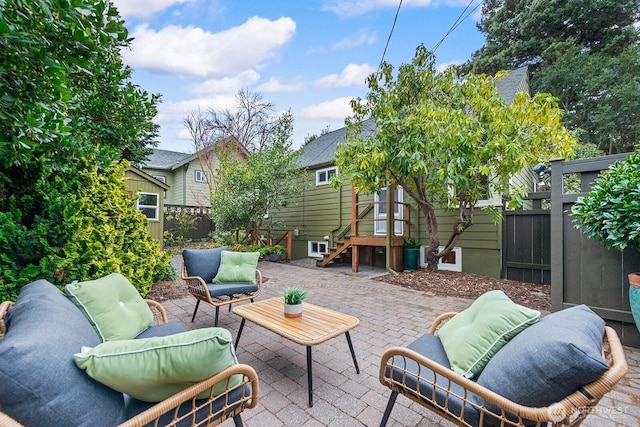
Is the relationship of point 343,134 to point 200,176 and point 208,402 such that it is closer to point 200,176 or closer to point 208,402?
point 200,176

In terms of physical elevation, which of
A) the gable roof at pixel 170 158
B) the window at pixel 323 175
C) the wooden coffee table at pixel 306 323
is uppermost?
the gable roof at pixel 170 158

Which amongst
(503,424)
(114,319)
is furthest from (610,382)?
(114,319)

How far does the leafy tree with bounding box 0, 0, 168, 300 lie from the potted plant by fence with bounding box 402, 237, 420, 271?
570cm

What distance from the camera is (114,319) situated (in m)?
2.06

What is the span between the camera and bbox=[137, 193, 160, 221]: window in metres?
9.87

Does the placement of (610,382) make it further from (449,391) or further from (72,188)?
(72,188)

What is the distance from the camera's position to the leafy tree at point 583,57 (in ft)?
37.6

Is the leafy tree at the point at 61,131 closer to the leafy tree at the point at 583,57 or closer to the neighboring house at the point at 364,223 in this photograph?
the neighboring house at the point at 364,223

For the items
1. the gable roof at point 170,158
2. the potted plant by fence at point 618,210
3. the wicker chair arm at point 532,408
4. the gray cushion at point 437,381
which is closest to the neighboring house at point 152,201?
the gable roof at point 170,158

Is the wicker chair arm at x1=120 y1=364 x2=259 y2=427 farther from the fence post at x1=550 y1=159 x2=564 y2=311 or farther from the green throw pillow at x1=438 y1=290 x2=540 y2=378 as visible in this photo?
the fence post at x1=550 y1=159 x2=564 y2=311

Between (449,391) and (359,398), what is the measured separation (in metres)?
0.90

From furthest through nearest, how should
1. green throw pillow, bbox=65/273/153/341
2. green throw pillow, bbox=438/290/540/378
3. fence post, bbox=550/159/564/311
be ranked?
→ fence post, bbox=550/159/564/311
green throw pillow, bbox=65/273/153/341
green throw pillow, bbox=438/290/540/378

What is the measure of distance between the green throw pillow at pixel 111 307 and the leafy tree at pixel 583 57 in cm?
1518

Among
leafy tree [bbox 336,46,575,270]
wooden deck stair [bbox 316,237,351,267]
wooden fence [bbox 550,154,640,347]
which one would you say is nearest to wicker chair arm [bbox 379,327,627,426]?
wooden fence [bbox 550,154,640,347]
